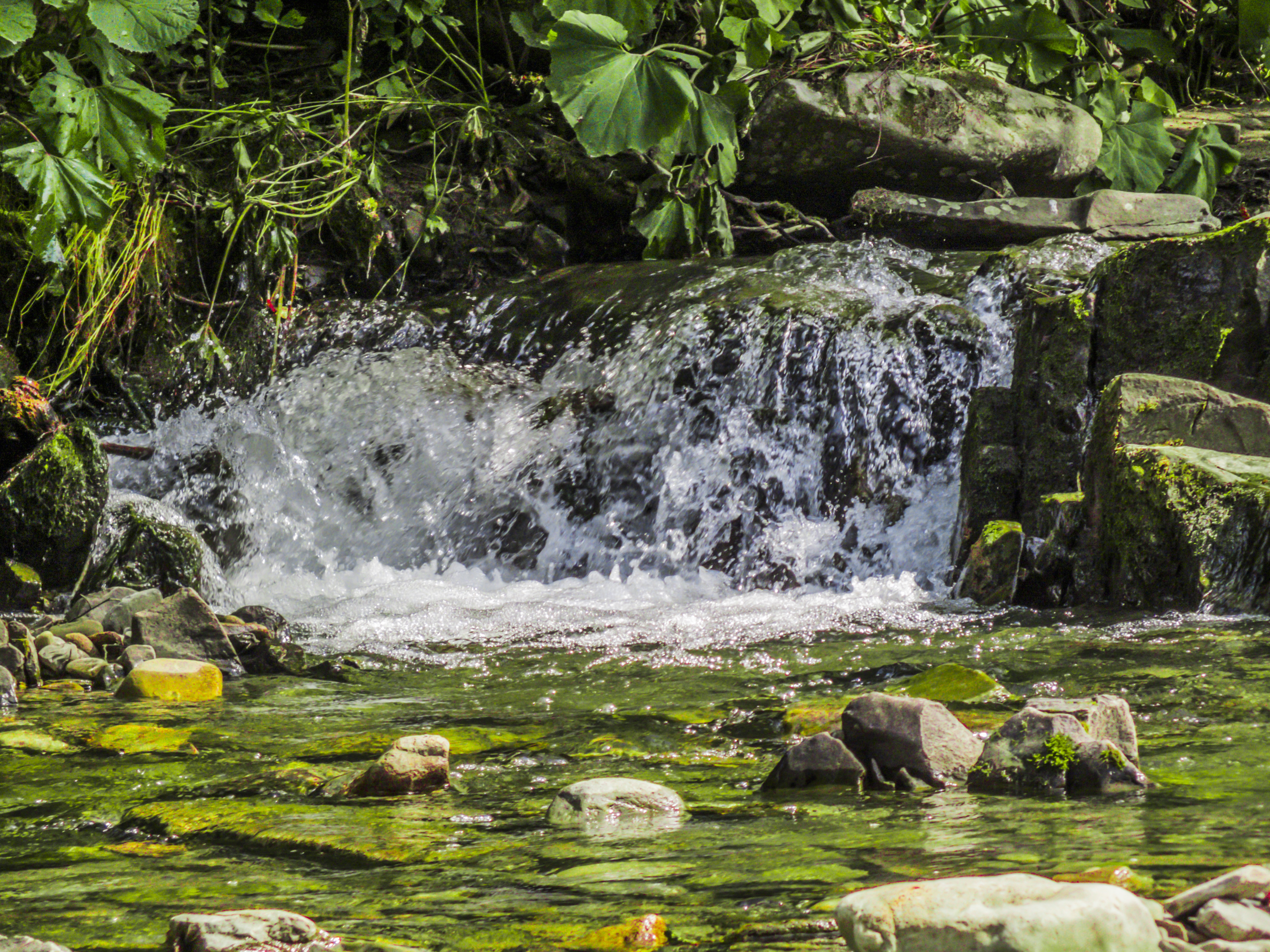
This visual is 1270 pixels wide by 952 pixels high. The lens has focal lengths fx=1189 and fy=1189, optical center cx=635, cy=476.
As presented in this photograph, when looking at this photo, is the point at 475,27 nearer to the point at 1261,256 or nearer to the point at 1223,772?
the point at 1261,256

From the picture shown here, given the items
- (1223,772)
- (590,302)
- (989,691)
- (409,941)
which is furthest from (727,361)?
(409,941)

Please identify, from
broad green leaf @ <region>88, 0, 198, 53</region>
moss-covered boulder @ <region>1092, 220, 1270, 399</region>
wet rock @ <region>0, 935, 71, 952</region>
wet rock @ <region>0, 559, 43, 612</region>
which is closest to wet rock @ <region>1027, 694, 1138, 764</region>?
wet rock @ <region>0, 935, 71, 952</region>

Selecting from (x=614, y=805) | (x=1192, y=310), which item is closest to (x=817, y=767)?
(x=614, y=805)

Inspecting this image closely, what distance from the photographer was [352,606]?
4.66m

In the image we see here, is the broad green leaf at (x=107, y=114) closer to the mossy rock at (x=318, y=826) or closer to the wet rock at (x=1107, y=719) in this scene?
the mossy rock at (x=318, y=826)

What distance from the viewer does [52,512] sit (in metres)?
4.82

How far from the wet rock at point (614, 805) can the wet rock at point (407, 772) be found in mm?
282

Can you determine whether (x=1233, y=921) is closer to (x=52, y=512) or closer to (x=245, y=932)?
(x=245, y=932)

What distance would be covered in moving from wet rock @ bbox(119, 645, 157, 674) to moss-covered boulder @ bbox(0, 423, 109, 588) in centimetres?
179

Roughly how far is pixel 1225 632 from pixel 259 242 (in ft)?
18.7

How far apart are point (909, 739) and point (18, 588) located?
4.12 m

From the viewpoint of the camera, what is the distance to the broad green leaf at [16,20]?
3826 millimetres

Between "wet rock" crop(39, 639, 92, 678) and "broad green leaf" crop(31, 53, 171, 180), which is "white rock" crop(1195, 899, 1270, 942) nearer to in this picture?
"wet rock" crop(39, 639, 92, 678)

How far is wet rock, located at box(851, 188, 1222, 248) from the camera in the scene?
6.82m
